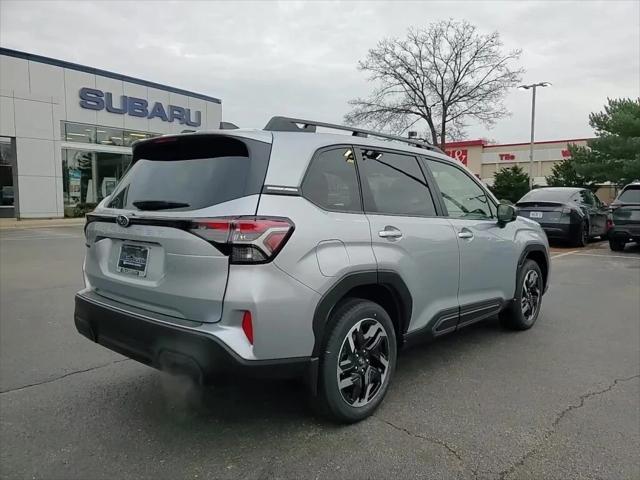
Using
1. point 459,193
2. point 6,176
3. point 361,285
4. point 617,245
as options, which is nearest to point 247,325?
point 361,285

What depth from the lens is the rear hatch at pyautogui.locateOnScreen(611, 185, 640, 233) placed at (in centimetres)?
1148

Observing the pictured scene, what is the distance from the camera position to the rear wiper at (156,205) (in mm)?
2947

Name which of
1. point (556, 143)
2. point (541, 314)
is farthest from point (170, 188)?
point (556, 143)

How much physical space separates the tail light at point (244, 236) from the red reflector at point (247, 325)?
0.27 meters

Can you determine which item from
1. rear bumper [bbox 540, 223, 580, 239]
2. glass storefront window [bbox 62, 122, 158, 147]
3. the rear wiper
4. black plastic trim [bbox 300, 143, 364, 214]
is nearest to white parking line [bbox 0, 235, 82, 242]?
glass storefront window [bbox 62, 122, 158, 147]

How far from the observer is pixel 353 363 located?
3180 mm

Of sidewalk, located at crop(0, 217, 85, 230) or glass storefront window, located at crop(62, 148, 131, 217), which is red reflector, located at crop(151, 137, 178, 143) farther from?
glass storefront window, located at crop(62, 148, 131, 217)

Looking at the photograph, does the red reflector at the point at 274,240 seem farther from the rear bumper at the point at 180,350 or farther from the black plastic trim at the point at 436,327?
the black plastic trim at the point at 436,327

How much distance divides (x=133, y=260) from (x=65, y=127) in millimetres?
22930

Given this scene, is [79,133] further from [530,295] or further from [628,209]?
[530,295]

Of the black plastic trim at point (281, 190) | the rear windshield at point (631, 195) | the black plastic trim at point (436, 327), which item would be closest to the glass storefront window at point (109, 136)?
the rear windshield at point (631, 195)

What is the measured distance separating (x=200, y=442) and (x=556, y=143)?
52.1 meters

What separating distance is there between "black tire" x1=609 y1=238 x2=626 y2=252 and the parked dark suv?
0.19 metres

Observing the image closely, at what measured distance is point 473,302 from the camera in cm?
428
